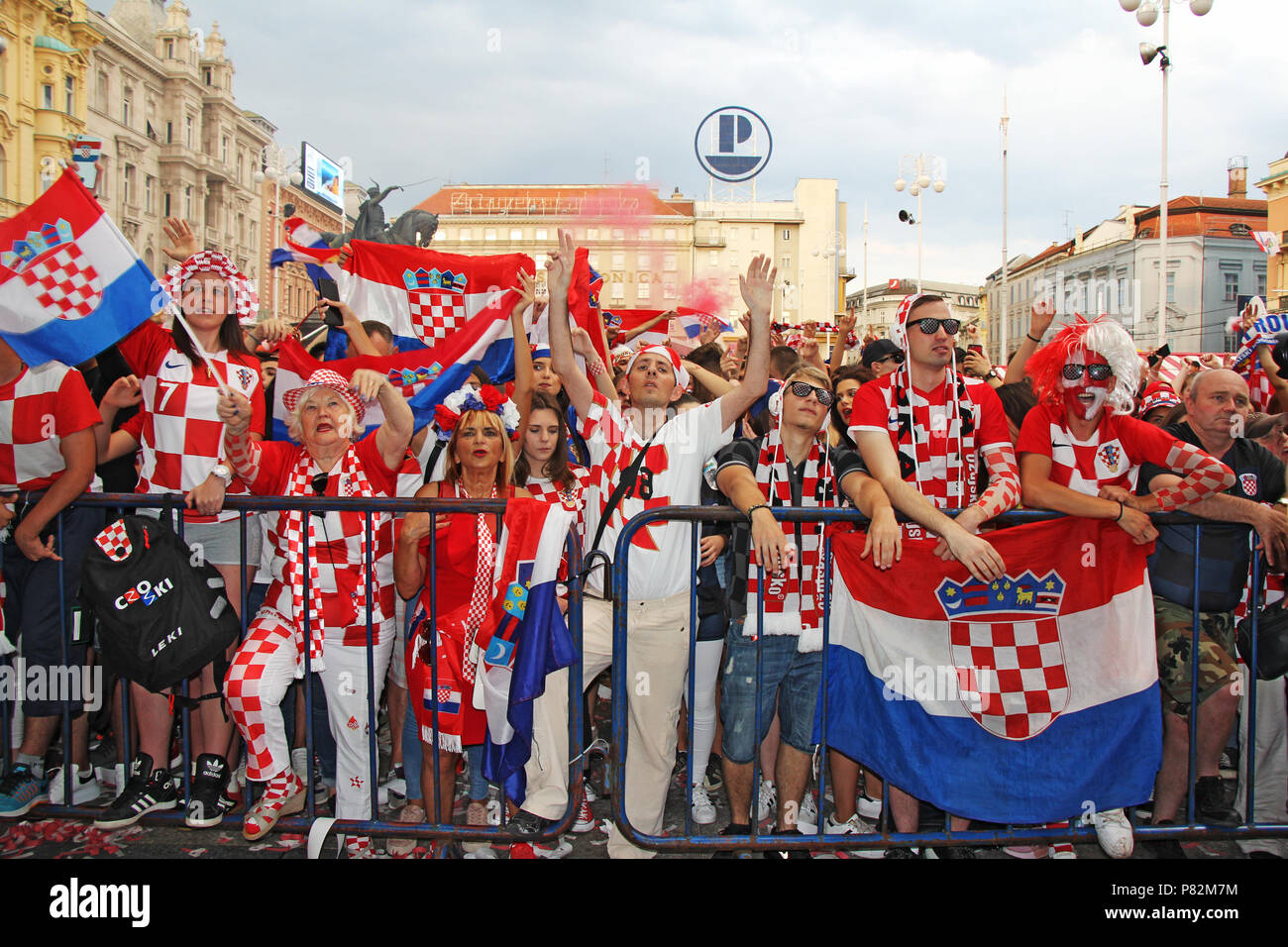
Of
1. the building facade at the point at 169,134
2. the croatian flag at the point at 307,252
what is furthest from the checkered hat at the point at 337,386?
the building facade at the point at 169,134

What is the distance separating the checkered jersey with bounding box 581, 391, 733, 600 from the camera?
3.48 metres

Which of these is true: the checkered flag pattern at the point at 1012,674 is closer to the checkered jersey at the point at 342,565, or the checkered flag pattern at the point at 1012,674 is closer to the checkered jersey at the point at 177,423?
the checkered jersey at the point at 342,565

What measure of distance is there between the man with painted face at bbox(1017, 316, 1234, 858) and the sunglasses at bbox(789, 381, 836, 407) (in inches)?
32.5

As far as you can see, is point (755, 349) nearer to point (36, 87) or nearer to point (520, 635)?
point (520, 635)

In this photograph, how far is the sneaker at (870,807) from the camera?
3.93 m

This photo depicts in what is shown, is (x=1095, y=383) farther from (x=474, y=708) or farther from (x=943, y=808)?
(x=474, y=708)

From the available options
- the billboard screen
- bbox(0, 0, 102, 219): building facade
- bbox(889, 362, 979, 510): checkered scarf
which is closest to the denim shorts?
bbox(889, 362, 979, 510): checkered scarf

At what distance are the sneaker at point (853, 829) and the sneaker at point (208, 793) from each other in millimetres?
2413

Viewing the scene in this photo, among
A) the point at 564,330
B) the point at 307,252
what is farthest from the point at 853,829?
the point at 307,252

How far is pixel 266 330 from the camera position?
5.11 meters

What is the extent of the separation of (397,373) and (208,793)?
2328mm

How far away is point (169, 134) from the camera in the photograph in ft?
151

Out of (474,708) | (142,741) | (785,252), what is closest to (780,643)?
(474,708)
